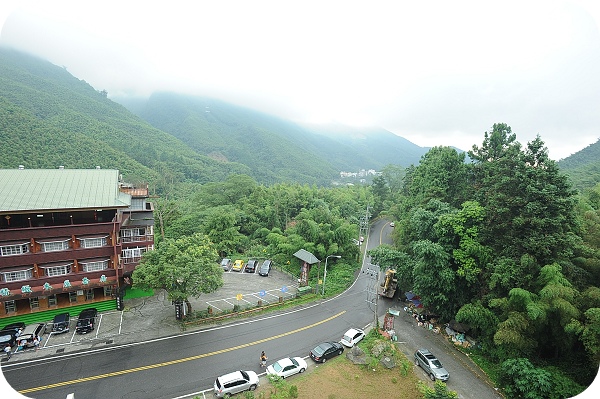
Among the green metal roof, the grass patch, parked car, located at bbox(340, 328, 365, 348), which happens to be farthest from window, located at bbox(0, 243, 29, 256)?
parked car, located at bbox(340, 328, 365, 348)

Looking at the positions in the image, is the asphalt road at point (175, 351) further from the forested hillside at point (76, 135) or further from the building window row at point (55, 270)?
the forested hillside at point (76, 135)

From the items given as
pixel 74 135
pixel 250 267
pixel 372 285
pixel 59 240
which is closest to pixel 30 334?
pixel 59 240

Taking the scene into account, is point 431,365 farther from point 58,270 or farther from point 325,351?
point 58,270

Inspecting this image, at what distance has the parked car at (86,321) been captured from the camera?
22000 mm

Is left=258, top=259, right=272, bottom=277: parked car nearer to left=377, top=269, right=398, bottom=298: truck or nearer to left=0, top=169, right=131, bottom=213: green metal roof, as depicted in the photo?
left=377, top=269, right=398, bottom=298: truck

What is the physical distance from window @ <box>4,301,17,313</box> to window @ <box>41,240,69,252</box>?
4570 mm

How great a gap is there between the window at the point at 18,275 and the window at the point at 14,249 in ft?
4.73

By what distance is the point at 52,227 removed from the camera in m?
23.8

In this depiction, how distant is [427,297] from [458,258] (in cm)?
421

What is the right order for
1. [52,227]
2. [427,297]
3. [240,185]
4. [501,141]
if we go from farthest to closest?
[240,185] → [501,141] → [427,297] → [52,227]

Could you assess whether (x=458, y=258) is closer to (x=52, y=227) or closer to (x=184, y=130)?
(x=52, y=227)

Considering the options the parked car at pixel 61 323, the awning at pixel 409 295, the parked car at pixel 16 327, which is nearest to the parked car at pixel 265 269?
the awning at pixel 409 295

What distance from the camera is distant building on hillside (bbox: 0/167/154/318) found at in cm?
2288

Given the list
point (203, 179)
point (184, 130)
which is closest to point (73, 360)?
point (203, 179)
